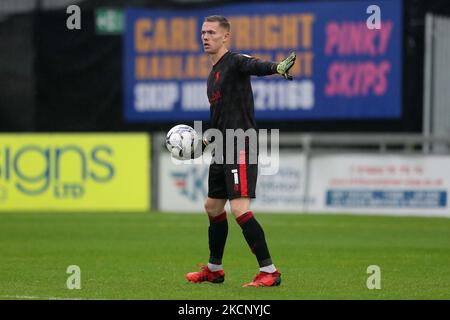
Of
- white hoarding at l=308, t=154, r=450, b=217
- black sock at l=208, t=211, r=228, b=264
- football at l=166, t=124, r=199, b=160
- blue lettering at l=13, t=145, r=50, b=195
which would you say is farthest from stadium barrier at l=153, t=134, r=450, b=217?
football at l=166, t=124, r=199, b=160

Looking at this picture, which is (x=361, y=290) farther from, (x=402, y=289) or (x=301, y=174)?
(x=301, y=174)

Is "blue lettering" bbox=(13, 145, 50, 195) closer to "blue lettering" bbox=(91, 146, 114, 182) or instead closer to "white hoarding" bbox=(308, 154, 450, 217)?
"blue lettering" bbox=(91, 146, 114, 182)

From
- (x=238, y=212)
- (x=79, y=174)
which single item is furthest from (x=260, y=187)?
(x=238, y=212)

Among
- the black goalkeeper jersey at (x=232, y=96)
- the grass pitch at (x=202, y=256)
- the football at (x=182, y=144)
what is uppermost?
the black goalkeeper jersey at (x=232, y=96)

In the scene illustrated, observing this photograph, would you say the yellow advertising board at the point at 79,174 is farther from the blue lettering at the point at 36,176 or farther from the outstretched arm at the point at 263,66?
the outstretched arm at the point at 263,66

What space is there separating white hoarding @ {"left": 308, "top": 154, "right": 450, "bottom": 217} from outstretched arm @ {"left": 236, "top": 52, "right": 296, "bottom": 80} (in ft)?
34.7

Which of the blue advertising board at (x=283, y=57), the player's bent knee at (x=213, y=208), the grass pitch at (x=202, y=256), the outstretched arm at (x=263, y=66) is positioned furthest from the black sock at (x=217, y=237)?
the blue advertising board at (x=283, y=57)

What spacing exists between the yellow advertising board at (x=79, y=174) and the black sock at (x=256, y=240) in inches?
468

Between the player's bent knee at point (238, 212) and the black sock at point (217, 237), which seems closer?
the player's bent knee at point (238, 212)

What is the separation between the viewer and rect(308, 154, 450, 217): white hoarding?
2002 cm

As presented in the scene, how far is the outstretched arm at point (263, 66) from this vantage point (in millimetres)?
9406

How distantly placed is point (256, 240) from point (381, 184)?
1063 centimetres

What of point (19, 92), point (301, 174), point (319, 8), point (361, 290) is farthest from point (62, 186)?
point (361, 290)

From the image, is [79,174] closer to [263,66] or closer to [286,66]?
[263,66]
